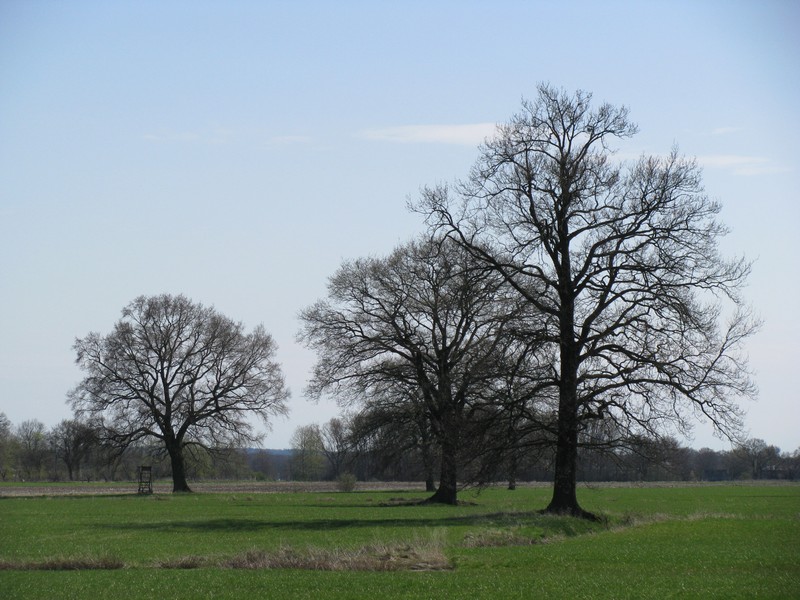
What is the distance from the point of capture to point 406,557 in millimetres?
21203

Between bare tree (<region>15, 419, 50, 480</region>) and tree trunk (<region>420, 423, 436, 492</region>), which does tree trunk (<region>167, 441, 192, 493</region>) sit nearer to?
tree trunk (<region>420, 423, 436, 492</region>)

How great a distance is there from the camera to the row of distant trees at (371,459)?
3062 cm

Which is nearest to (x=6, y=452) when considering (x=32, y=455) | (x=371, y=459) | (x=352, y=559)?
(x=32, y=455)

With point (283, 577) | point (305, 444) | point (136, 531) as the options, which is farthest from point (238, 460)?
point (305, 444)

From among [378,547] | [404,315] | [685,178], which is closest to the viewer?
[378,547]

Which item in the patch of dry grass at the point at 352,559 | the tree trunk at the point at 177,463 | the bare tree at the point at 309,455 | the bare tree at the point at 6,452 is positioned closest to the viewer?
the patch of dry grass at the point at 352,559

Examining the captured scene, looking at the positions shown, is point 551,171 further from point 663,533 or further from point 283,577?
point 283,577

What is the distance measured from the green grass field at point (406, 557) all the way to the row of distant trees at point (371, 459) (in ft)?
7.15

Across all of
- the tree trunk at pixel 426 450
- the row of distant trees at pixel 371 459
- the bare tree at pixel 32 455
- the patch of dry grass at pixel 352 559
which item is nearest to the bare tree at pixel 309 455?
the row of distant trees at pixel 371 459

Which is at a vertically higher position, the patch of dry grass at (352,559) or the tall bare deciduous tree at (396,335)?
the tall bare deciduous tree at (396,335)

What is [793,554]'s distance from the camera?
65.4ft

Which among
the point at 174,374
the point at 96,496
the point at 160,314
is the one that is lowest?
the point at 96,496

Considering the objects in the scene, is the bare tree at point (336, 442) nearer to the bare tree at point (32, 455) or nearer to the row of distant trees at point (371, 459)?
the row of distant trees at point (371, 459)

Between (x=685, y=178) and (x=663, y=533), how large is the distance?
1222 centimetres
